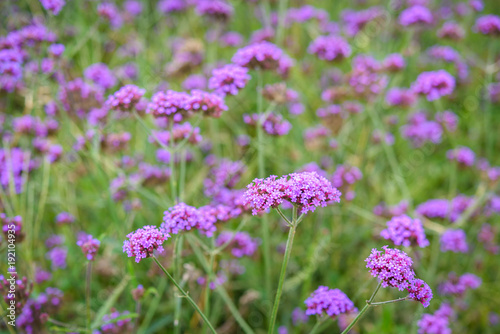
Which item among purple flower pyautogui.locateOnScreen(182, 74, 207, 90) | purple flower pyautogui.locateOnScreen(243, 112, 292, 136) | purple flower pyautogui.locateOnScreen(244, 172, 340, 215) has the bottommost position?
purple flower pyautogui.locateOnScreen(182, 74, 207, 90)

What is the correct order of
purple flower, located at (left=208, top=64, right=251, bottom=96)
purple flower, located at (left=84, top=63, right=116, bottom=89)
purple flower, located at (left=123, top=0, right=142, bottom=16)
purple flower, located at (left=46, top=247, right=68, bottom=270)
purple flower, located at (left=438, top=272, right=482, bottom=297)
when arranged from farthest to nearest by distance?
purple flower, located at (left=123, top=0, right=142, bottom=16)
purple flower, located at (left=84, top=63, right=116, bottom=89)
purple flower, located at (left=46, top=247, right=68, bottom=270)
purple flower, located at (left=438, top=272, right=482, bottom=297)
purple flower, located at (left=208, top=64, right=251, bottom=96)

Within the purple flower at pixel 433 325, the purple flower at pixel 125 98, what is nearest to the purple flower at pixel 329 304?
the purple flower at pixel 433 325

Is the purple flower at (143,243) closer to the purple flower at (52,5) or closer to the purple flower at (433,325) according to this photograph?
the purple flower at (433,325)

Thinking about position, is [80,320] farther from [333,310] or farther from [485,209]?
[485,209]

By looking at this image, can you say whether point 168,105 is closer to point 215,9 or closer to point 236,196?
point 236,196

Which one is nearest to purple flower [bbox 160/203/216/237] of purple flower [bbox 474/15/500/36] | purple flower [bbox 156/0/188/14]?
purple flower [bbox 474/15/500/36]

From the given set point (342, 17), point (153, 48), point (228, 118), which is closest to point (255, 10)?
point (342, 17)

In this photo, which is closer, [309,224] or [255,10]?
[309,224]

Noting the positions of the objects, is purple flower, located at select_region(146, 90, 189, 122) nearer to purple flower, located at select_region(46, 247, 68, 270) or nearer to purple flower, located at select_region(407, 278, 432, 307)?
purple flower, located at select_region(407, 278, 432, 307)
